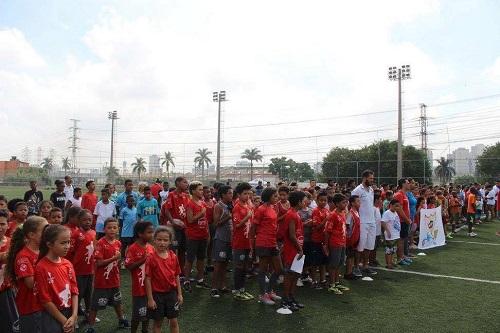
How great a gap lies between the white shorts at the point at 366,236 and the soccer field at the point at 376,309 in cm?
65

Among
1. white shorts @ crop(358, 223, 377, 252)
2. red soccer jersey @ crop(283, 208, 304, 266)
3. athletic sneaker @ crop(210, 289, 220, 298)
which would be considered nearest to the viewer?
red soccer jersey @ crop(283, 208, 304, 266)

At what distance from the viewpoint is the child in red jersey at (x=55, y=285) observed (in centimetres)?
325

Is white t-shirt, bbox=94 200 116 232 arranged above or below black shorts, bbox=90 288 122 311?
above

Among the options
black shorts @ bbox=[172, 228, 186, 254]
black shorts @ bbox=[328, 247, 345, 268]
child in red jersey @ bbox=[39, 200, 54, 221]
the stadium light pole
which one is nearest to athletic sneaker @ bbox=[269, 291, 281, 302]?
black shorts @ bbox=[328, 247, 345, 268]

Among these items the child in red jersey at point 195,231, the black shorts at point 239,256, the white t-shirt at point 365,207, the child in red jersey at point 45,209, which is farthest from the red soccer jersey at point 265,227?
the child in red jersey at point 45,209

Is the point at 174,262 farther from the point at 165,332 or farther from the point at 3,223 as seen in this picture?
the point at 3,223

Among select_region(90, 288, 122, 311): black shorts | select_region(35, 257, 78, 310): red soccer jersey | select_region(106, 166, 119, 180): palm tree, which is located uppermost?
select_region(106, 166, 119, 180): palm tree

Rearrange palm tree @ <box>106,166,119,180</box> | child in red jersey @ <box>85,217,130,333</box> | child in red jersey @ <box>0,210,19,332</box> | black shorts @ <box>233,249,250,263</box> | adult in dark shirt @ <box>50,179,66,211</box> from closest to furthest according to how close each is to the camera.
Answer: child in red jersey @ <box>0,210,19,332</box>
child in red jersey @ <box>85,217,130,333</box>
black shorts @ <box>233,249,250,263</box>
adult in dark shirt @ <box>50,179,66,211</box>
palm tree @ <box>106,166,119,180</box>

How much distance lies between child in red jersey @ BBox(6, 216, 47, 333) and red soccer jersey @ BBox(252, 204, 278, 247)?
336 centimetres

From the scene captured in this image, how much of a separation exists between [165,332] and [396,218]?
6079mm

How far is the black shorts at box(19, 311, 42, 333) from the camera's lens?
3.33 meters

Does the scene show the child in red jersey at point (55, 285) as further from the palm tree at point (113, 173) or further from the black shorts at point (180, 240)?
the palm tree at point (113, 173)

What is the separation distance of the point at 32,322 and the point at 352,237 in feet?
19.7

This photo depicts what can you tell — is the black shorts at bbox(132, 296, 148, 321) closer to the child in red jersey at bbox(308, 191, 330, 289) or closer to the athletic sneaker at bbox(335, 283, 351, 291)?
the child in red jersey at bbox(308, 191, 330, 289)
